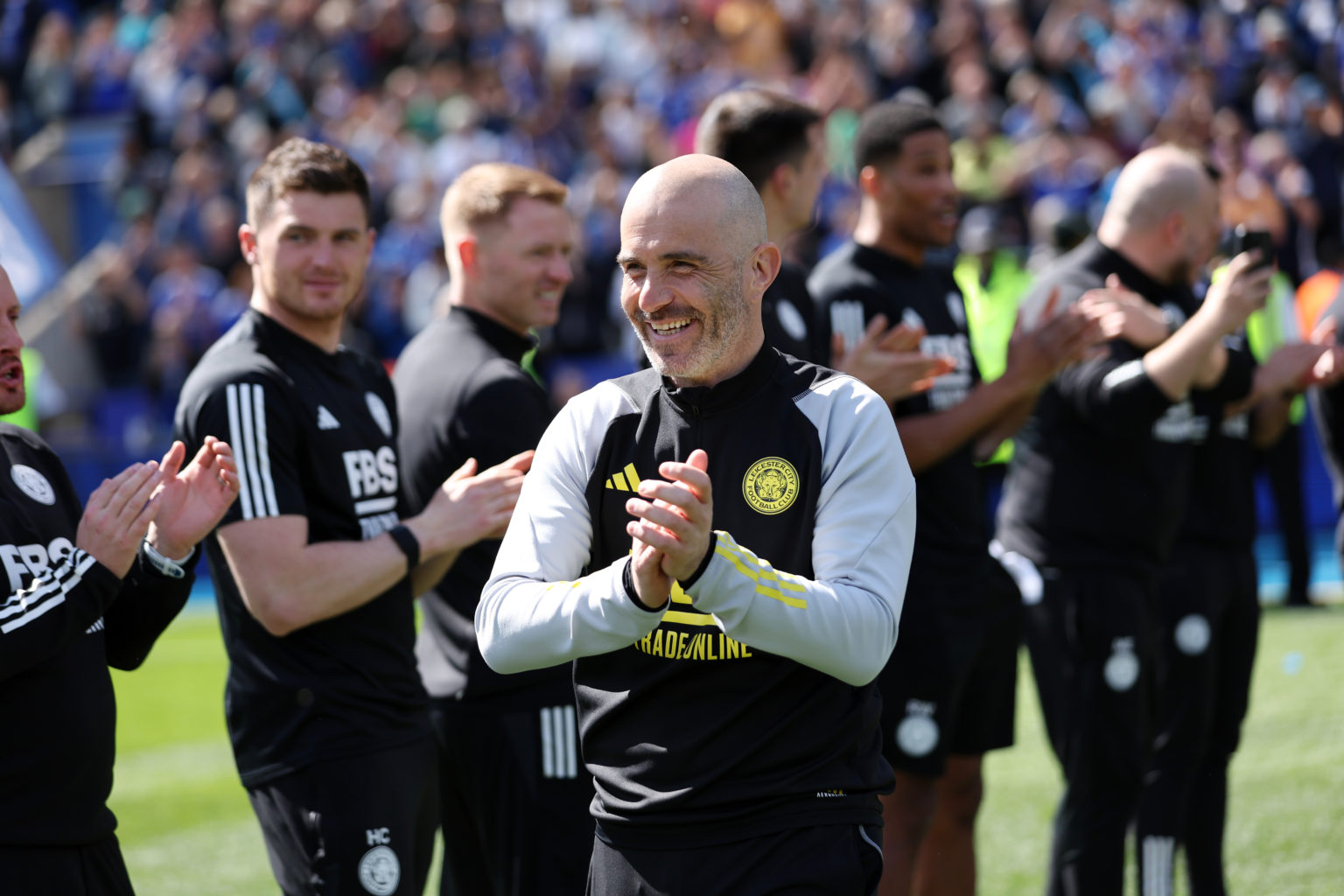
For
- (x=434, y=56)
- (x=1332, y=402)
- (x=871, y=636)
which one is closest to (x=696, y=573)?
(x=871, y=636)

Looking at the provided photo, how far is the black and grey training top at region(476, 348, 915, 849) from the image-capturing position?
286 cm

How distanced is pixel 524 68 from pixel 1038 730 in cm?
1389

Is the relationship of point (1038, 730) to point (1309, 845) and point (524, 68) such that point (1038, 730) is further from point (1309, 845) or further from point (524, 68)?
point (524, 68)

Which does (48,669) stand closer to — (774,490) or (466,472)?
(466,472)

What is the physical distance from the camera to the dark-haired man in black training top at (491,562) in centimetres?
437

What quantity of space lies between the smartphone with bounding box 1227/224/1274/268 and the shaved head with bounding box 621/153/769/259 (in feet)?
9.22

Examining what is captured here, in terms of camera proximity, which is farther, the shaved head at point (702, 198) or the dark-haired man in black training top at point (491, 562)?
the dark-haired man in black training top at point (491, 562)

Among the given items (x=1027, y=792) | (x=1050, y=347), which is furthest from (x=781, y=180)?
(x=1027, y=792)

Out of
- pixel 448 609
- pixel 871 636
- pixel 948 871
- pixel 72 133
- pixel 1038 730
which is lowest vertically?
pixel 1038 730

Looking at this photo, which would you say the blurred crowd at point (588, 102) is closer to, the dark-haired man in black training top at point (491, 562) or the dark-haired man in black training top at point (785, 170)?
the dark-haired man in black training top at point (785, 170)

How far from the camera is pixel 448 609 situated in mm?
4656

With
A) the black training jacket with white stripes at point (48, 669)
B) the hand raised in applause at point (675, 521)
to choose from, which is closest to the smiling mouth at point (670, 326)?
the hand raised in applause at point (675, 521)

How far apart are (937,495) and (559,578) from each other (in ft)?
7.56

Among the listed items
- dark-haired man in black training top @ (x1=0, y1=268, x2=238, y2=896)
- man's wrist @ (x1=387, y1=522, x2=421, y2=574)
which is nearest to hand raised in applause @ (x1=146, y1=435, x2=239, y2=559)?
dark-haired man in black training top @ (x1=0, y1=268, x2=238, y2=896)
